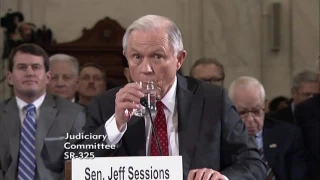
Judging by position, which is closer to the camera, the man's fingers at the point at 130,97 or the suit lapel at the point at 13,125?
the man's fingers at the point at 130,97

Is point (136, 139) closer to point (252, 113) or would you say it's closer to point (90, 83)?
point (252, 113)

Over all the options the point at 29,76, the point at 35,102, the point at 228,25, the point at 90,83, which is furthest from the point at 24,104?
the point at 228,25

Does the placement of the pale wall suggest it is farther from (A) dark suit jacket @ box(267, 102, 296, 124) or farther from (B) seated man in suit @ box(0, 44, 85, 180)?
(B) seated man in suit @ box(0, 44, 85, 180)

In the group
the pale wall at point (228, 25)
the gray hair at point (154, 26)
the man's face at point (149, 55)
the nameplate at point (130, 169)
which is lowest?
the nameplate at point (130, 169)

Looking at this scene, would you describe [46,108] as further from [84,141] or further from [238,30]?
[238,30]

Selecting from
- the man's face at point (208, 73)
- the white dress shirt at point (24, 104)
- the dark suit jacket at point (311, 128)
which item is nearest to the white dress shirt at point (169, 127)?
the white dress shirt at point (24, 104)

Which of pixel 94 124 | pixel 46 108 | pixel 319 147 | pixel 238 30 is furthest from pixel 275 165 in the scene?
pixel 238 30

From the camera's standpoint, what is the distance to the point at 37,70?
13.5ft

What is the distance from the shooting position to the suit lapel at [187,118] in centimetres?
276

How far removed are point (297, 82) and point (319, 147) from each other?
168cm

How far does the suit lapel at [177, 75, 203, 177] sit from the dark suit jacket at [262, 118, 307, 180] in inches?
57.0

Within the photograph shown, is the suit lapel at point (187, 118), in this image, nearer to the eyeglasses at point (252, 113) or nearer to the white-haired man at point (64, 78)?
the eyeglasses at point (252, 113)

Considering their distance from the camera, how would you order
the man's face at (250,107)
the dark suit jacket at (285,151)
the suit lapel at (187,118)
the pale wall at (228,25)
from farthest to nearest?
the pale wall at (228,25), the man's face at (250,107), the dark suit jacket at (285,151), the suit lapel at (187,118)

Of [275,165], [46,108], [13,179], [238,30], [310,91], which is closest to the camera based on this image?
[13,179]
